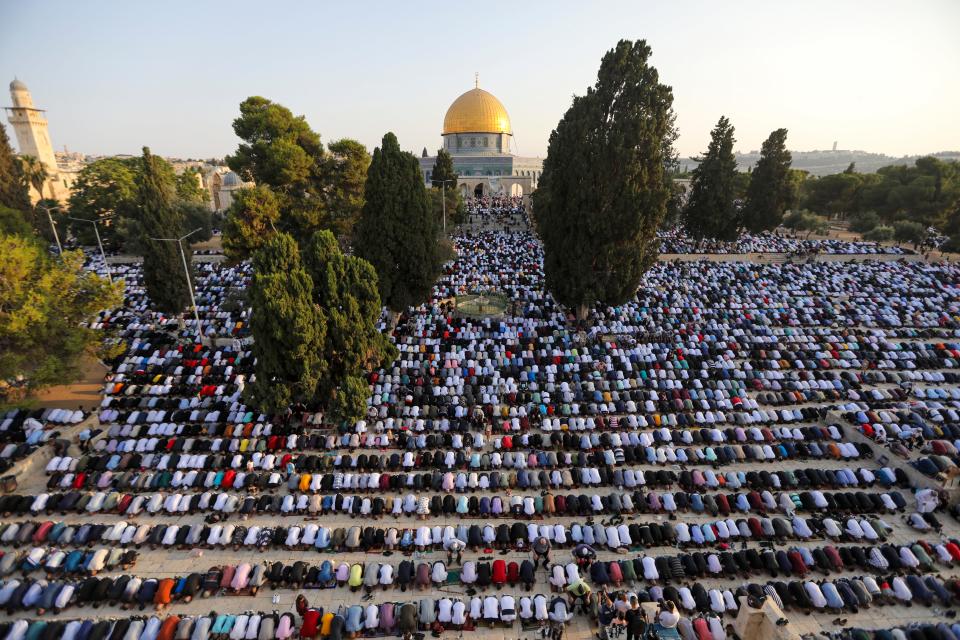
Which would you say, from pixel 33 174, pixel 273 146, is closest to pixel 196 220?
pixel 33 174

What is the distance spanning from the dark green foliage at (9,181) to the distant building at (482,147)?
167 ft

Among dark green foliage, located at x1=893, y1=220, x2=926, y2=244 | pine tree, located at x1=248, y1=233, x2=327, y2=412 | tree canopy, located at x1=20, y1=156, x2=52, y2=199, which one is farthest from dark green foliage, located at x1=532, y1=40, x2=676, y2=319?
tree canopy, located at x1=20, y1=156, x2=52, y2=199

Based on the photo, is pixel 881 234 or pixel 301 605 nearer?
pixel 301 605

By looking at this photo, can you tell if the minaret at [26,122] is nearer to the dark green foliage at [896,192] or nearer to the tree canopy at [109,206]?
the tree canopy at [109,206]

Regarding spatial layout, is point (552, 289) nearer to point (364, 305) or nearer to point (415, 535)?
point (364, 305)

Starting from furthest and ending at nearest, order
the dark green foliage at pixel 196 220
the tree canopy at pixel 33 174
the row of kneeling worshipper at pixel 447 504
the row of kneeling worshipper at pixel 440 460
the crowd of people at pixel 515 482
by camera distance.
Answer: the dark green foliage at pixel 196 220, the tree canopy at pixel 33 174, the row of kneeling worshipper at pixel 440 460, the row of kneeling worshipper at pixel 447 504, the crowd of people at pixel 515 482

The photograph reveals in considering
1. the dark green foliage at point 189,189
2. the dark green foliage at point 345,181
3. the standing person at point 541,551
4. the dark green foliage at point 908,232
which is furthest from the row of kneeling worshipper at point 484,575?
the dark green foliage at point 189,189

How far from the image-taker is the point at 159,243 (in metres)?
24.5

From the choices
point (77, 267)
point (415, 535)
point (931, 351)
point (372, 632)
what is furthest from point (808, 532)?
point (77, 267)

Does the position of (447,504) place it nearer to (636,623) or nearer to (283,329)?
(636,623)

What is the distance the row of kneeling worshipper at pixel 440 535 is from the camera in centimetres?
1354

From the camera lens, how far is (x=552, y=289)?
28.4 meters

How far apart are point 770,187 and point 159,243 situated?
173 ft

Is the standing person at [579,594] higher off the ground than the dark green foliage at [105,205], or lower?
lower
